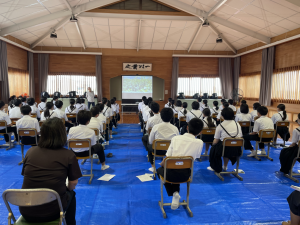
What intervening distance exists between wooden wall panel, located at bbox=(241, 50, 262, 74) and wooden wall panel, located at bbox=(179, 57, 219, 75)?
167 cm

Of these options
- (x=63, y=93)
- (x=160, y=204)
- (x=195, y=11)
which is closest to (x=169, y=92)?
(x=195, y=11)

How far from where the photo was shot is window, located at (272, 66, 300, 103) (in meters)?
8.65

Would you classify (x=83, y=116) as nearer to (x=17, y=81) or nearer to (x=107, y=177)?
(x=107, y=177)

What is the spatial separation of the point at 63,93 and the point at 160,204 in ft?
40.6

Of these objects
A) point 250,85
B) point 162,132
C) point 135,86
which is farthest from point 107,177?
point 250,85

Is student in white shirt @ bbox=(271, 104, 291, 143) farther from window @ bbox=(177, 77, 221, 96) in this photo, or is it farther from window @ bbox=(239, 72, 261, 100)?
window @ bbox=(177, 77, 221, 96)

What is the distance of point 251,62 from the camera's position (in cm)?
1212

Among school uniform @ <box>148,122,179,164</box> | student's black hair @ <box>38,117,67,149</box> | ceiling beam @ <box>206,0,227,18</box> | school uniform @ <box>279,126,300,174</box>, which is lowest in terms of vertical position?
school uniform @ <box>279,126,300,174</box>

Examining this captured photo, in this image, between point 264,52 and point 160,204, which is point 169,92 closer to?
point 264,52

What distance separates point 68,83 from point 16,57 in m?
3.21

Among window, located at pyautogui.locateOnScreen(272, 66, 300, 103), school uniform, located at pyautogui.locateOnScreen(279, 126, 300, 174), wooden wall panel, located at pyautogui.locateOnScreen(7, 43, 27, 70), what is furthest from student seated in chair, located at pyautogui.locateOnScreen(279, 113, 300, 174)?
wooden wall panel, located at pyautogui.locateOnScreen(7, 43, 27, 70)

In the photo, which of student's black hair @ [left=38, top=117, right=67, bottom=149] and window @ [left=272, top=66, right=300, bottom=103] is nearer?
student's black hair @ [left=38, top=117, right=67, bottom=149]

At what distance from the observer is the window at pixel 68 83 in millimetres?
13273

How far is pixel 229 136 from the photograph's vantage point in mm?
3705
